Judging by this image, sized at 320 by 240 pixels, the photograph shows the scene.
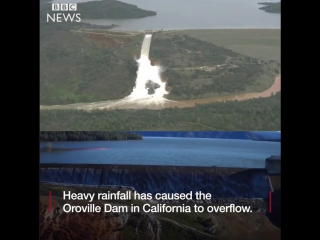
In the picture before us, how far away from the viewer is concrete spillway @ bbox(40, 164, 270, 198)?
151 inches

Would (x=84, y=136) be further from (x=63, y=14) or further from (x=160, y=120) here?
(x=63, y=14)

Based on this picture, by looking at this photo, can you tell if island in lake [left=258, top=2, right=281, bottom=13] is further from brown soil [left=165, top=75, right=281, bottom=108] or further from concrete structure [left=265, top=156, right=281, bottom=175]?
concrete structure [left=265, top=156, right=281, bottom=175]

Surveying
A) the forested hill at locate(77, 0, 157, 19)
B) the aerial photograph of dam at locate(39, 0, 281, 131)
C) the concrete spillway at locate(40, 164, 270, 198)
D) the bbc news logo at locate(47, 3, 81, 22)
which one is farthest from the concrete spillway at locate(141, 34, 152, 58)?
the concrete spillway at locate(40, 164, 270, 198)

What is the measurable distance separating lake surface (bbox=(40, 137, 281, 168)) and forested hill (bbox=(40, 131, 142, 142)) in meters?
0.03

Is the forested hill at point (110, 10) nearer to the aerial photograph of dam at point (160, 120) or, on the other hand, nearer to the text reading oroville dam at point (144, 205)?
the aerial photograph of dam at point (160, 120)

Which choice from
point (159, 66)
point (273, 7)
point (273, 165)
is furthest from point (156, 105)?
point (273, 7)

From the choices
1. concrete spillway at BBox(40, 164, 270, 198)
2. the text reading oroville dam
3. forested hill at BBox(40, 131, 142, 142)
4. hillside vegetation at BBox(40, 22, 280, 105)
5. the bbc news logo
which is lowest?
the text reading oroville dam

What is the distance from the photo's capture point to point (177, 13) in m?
3.96

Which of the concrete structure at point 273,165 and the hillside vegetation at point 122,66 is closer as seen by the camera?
the concrete structure at point 273,165

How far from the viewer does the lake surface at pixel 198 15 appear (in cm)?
395

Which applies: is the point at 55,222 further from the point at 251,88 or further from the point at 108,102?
the point at 251,88

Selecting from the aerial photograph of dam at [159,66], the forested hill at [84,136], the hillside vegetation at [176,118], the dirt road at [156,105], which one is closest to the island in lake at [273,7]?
the aerial photograph of dam at [159,66]
